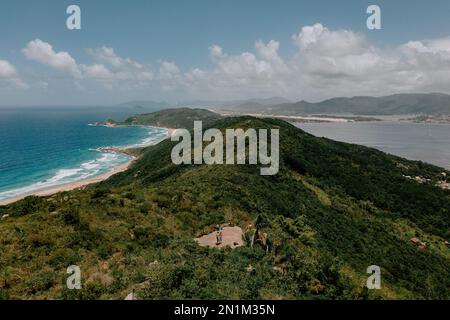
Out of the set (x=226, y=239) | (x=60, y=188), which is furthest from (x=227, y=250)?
(x=60, y=188)

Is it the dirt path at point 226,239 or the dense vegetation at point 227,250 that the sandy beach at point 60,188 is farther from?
the dirt path at point 226,239

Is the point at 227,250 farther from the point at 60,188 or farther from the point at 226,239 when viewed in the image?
the point at 60,188

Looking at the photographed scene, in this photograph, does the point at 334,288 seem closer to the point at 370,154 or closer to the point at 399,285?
the point at 399,285

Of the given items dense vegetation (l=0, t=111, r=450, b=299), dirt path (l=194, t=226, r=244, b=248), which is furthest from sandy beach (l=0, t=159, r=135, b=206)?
dirt path (l=194, t=226, r=244, b=248)

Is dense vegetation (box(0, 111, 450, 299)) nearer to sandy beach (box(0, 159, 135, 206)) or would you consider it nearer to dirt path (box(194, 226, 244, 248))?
dirt path (box(194, 226, 244, 248))

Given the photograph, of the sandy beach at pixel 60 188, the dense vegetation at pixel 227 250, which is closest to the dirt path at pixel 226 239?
the dense vegetation at pixel 227 250
